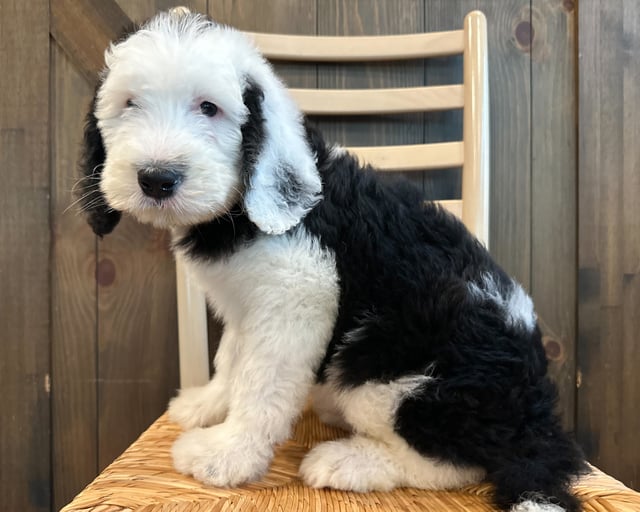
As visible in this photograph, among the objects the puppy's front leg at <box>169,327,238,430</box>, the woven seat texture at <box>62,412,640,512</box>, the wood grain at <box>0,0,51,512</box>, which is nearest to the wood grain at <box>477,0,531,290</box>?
the woven seat texture at <box>62,412,640,512</box>

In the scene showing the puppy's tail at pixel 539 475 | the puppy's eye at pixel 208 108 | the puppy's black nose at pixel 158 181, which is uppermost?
the puppy's eye at pixel 208 108

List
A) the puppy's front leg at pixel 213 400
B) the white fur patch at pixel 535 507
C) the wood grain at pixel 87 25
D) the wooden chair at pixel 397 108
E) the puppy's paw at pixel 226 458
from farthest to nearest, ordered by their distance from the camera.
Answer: the wood grain at pixel 87 25, the wooden chair at pixel 397 108, the puppy's front leg at pixel 213 400, the puppy's paw at pixel 226 458, the white fur patch at pixel 535 507

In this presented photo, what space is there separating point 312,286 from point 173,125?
0.35 m

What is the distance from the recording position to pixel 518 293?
0.97 meters

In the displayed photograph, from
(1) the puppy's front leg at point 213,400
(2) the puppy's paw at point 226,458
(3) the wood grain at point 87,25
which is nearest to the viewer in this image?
(2) the puppy's paw at point 226,458

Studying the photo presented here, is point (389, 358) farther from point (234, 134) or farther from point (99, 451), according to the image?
point (99, 451)

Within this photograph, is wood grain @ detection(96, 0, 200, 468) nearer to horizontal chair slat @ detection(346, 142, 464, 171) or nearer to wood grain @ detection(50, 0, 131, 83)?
wood grain @ detection(50, 0, 131, 83)

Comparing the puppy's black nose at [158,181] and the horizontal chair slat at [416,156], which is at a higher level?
the horizontal chair slat at [416,156]

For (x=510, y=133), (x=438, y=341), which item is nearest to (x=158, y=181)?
(x=438, y=341)

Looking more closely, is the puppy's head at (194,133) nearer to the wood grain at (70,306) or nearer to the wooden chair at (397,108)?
the wooden chair at (397,108)

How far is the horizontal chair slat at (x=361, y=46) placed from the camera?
1.37m

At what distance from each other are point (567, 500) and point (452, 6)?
4.32 ft

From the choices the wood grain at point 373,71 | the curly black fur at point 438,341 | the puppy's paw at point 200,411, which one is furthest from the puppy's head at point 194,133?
the wood grain at point 373,71

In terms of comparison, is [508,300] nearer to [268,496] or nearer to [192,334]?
[268,496]
